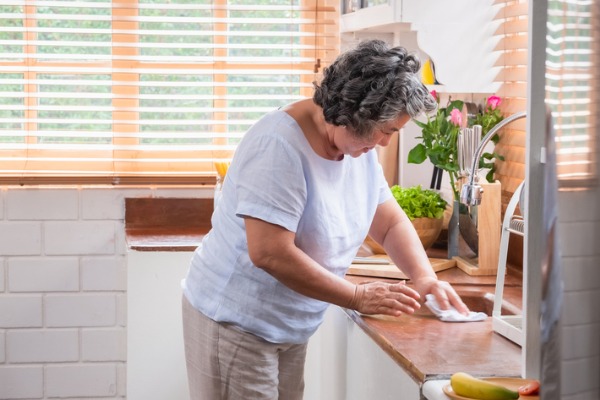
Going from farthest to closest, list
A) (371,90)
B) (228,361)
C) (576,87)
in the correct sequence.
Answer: (228,361), (371,90), (576,87)

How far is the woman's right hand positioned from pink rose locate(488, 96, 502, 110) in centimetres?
103

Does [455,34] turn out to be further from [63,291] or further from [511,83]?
[63,291]

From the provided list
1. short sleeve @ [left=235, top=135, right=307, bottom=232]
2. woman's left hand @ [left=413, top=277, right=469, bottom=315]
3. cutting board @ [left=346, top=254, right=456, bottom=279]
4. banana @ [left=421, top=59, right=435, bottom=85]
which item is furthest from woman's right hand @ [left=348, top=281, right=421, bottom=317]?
banana @ [left=421, top=59, right=435, bottom=85]

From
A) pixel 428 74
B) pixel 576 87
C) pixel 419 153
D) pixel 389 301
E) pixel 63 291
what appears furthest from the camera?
pixel 63 291

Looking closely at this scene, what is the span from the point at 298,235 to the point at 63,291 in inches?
71.8

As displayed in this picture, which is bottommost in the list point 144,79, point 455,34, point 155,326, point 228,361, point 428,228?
point 155,326

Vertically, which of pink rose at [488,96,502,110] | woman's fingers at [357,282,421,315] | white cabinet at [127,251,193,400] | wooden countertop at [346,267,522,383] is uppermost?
pink rose at [488,96,502,110]

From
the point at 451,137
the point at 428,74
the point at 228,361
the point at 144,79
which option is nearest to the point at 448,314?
the point at 228,361

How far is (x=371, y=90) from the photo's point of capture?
1.90 m

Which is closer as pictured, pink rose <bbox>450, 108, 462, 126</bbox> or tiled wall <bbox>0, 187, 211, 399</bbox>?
pink rose <bbox>450, 108, 462, 126</bbox>

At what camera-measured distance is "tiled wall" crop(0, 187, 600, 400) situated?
140 inches

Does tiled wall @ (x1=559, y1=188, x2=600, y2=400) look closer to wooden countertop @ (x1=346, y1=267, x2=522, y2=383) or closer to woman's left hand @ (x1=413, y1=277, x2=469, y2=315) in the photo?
wooden countertop @ (x1=346, y1=267, x2=522, y2=383)

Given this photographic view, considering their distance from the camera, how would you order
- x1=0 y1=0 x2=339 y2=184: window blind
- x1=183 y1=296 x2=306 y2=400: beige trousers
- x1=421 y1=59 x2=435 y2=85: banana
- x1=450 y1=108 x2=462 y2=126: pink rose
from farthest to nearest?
x1=0 y1=0 x2=339 y2=184: window blind
x1=421 y1=59 x2=435 y2=85: banana
x1=450 y1=108 x2=462 y2=126: pink rose
x1=183 y1=296 x2=306 y2=400: beige trousers

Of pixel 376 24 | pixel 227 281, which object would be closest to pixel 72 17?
pixel 376 24
